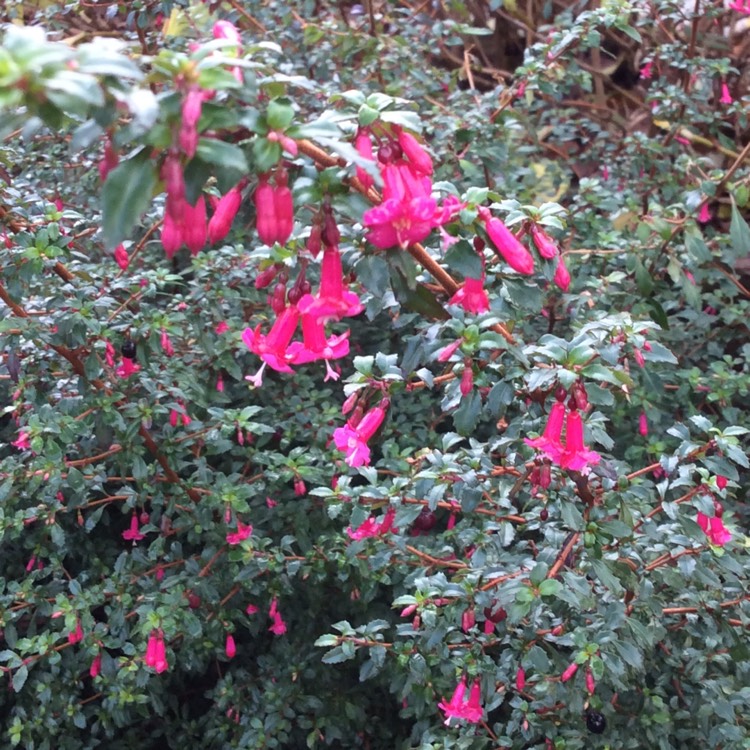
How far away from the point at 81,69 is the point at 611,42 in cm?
314

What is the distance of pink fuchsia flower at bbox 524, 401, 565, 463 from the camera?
1001 millimetres

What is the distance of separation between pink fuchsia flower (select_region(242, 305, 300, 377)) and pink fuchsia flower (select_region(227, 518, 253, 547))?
62 centimetres

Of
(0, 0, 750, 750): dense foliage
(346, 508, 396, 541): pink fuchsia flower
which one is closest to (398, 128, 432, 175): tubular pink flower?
(0, 0, 750, 750): dense foliage

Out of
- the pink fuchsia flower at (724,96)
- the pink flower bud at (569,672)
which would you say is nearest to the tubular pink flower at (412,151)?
the pink flower bud at (569,672)

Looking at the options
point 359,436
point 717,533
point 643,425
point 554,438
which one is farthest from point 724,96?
point 359,436

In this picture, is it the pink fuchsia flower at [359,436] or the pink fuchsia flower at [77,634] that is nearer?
the pink fuchsia flower at [359,436]

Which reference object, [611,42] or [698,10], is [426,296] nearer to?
[698,10]

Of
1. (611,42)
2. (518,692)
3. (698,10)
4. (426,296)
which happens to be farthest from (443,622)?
(611,42)

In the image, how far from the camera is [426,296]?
93cm

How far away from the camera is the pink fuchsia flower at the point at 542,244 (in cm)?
98

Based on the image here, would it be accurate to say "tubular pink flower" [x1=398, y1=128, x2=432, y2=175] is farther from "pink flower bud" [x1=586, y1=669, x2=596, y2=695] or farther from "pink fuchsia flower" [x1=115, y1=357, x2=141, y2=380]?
"pink fuchsia flower" [x1=115, y1=357, x2=141, y2=380]

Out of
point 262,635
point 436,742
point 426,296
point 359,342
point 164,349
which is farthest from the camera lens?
point 359,342

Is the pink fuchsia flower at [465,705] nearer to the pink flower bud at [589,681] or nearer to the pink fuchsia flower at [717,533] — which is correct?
the pink flower bud at [589,681]

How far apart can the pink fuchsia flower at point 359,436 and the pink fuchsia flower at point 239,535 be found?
57cm
